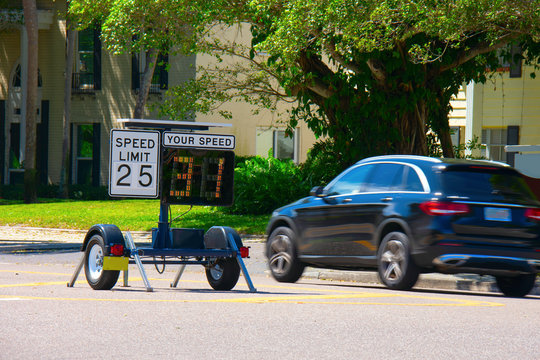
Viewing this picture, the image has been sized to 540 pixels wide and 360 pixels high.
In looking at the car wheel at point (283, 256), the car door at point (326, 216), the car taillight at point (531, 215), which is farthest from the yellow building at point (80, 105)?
the car taillight at point (531, 215)

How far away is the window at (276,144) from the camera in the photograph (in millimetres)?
36244

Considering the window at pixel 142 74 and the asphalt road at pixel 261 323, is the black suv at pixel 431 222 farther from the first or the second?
the window at pixel 142 74

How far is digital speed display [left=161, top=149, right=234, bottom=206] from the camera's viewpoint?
39.9 ft

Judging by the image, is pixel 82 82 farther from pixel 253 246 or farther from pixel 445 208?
pixel 445 208

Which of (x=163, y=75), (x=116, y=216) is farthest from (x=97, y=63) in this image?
(x=116, y=216)

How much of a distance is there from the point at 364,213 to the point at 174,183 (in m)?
2.47

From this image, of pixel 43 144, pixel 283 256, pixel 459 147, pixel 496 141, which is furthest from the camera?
pixel 43 144

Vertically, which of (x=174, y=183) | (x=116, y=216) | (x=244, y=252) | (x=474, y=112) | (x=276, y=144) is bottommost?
(x=116, y=216)

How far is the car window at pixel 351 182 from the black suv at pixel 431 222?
0.02m

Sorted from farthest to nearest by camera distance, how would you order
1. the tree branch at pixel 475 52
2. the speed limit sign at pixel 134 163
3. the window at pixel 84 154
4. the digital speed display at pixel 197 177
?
the window at pixel 84 154, the tree branch at pixel 475 52, the digital speed display at pixel 197 177, the speed limit sign at pixel 134 163

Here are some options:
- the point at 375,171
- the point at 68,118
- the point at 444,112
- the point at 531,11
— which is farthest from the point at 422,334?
the point at 68,118

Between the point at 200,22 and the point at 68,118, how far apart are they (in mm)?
14933

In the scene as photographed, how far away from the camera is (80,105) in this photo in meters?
37.8

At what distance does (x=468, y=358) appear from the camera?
726 centimetres
